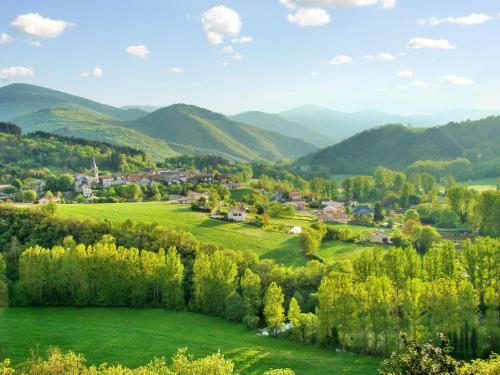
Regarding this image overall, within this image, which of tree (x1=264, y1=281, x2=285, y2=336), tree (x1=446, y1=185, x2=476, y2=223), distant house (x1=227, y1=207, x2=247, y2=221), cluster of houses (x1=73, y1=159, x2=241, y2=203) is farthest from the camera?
cluster of houses (x1=73, y1=159, x2=241, y2=203)

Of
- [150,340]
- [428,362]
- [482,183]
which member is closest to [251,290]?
[150,340]

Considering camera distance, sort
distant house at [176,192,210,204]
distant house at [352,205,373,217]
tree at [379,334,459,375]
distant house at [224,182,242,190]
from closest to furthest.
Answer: tree at [379,334,459,375] < distant house at [176,192,210,204] < distant house at [352,205,373,217] < distant house at [224,182,242,190]

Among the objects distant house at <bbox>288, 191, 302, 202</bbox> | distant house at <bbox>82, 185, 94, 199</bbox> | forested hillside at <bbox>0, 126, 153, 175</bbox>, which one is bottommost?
distant house at <bbox>288, 191, 302, 202</bbox>

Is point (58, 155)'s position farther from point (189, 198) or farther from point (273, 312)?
point (273, 312)

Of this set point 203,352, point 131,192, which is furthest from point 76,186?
point 203,352

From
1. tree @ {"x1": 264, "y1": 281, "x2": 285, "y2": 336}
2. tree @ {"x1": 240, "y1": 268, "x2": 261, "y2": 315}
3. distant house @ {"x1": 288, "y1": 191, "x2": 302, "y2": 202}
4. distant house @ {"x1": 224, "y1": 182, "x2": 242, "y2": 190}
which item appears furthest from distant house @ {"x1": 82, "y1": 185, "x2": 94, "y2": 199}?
tree @ {"x1": 264, "y1": 281, "x2": 285, "y2": 336}

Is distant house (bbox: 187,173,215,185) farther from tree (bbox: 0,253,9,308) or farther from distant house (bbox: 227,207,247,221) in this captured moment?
tree (bbox: 0,253,9,308)

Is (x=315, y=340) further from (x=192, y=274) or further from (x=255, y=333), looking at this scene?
(x=192, y=274)
